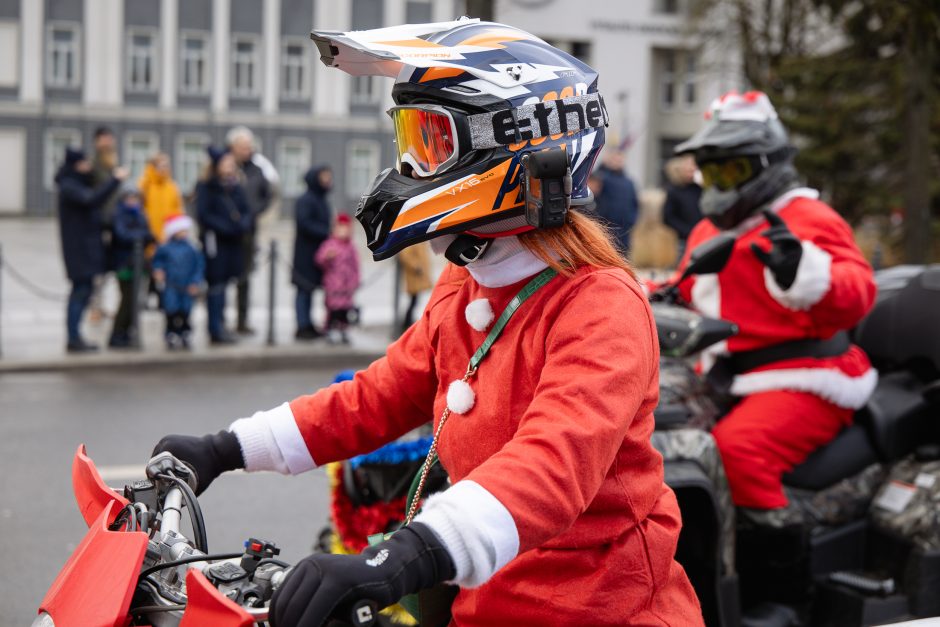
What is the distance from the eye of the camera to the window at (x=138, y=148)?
39219mm

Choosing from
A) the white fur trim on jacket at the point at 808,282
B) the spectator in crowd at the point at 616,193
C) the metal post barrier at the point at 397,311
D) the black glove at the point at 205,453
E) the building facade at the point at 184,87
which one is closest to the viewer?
the black glove at the point at 205,453

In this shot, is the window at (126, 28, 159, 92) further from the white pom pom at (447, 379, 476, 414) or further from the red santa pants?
the white pom pom at (447, 379, 476, 414)

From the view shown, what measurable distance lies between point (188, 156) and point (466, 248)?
38.9 metres

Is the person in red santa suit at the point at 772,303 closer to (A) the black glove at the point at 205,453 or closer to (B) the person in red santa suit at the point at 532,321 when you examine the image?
(B) the person in red santa suit at the point at 532,321

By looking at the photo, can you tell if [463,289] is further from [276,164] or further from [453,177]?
[276,164]

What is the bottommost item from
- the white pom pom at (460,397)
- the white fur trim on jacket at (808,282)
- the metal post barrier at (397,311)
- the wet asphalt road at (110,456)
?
the wet asphalt road at (110,456)

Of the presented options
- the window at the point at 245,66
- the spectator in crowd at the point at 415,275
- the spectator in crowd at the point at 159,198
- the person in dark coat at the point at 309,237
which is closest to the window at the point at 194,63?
the window at the point at 245,66

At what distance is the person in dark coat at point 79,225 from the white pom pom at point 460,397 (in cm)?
877

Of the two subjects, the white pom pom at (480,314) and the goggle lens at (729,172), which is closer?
the white pom pom at (480,314)

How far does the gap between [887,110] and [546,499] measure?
25936 mm

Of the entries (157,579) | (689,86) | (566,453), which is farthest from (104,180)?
(689,86)

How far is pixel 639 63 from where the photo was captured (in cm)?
4634

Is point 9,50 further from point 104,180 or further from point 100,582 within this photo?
point 100,582

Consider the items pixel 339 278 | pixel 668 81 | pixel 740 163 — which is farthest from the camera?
pixel 668 81
